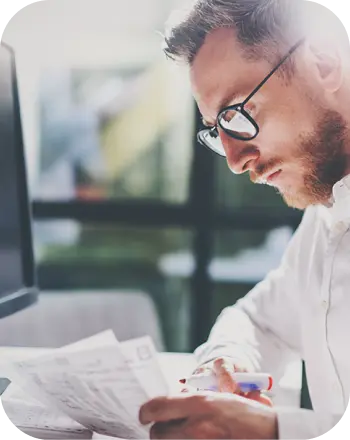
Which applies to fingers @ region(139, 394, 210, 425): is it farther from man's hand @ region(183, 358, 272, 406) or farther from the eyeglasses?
the eyeglasses

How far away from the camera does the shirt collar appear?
0.90 m

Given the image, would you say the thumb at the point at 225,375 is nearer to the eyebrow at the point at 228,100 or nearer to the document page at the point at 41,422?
the document page at the point at 41,422

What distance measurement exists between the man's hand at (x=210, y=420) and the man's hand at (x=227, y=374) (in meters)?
0.16

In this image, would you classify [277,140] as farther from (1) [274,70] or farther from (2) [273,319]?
(2) [273,319]

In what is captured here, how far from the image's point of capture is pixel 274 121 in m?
0.88

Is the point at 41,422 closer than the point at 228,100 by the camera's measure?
Yes

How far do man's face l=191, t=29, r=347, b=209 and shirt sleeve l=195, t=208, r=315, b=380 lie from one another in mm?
219

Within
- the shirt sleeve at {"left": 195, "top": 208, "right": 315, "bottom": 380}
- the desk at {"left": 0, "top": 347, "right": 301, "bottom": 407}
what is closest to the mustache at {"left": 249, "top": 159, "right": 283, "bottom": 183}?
the shirt sleeve at {"left": 195, "top": 208, "right": 315, "bottom": 380}

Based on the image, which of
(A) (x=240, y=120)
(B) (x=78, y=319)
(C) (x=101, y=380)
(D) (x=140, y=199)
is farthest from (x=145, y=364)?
(D) (x=140, y=199)

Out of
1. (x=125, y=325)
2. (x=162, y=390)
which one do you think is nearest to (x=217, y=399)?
(x=162, y=390)

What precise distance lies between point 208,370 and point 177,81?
1646 millimetres

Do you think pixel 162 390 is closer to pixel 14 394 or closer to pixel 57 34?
pixel 14 394

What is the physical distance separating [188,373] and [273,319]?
0.19m

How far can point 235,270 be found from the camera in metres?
2.43
